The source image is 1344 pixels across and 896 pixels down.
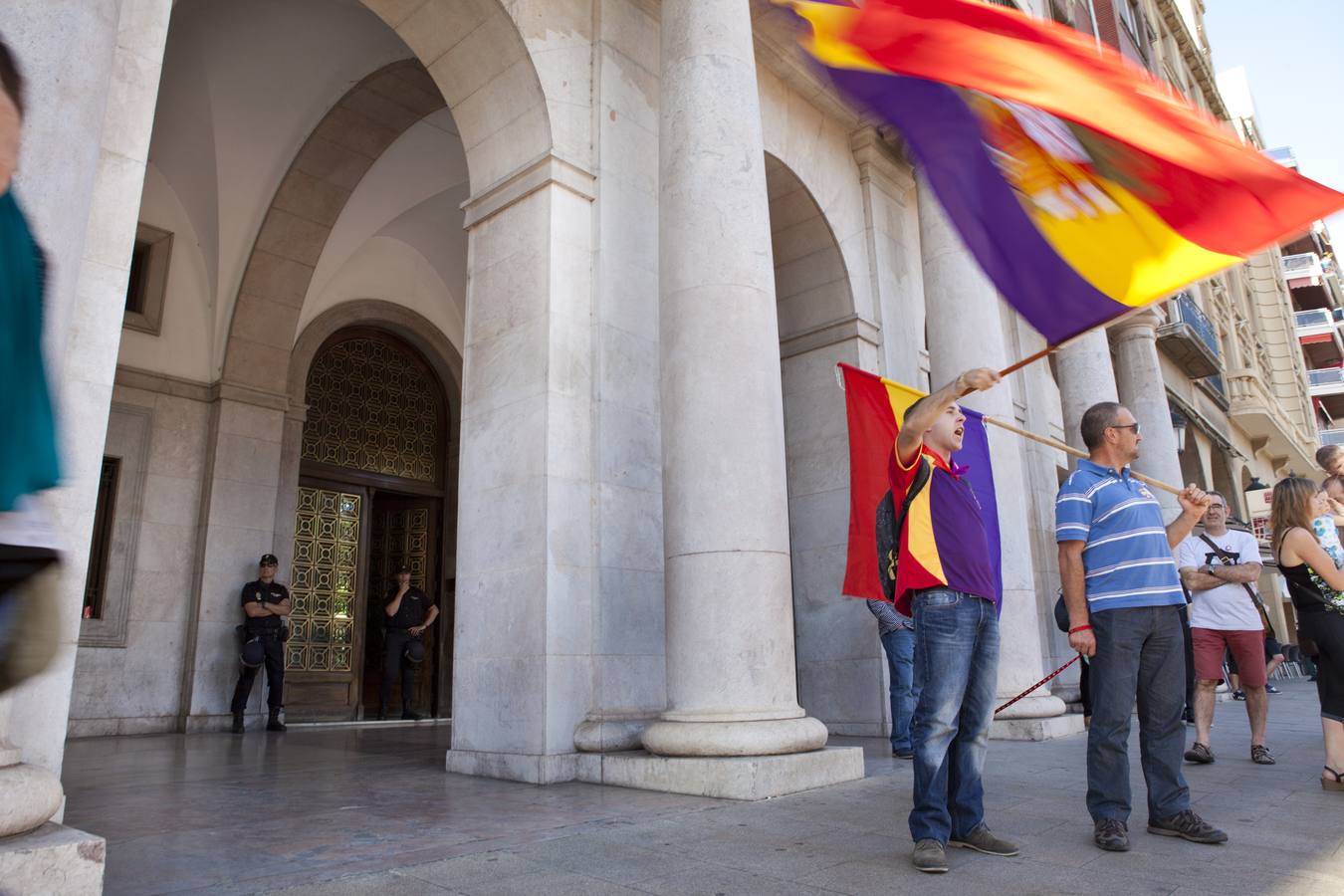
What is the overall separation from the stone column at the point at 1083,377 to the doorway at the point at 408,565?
32.6 feet

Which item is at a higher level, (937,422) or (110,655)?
(937,422)

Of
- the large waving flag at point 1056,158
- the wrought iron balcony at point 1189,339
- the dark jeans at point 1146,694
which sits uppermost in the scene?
the wrought iron balcony at point 1189,339

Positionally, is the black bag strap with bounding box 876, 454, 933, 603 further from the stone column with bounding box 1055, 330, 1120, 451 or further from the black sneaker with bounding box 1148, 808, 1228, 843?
the stone column with bounding box 1055, 330, 1120, 451

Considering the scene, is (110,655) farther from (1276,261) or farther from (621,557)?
(1276,261)

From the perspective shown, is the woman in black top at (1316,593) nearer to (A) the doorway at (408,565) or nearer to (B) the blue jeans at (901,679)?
(B) the blue jeans at (901,679)

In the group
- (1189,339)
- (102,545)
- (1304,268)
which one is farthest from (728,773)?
(1304,268)

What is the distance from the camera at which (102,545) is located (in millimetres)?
10328

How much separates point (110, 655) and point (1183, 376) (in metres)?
23.2

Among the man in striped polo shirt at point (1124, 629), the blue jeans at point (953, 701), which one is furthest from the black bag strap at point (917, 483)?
the man in striped polo shirt at point (1124, 629)

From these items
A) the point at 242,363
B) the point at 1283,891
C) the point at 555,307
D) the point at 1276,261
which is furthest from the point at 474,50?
the point at 1276,261

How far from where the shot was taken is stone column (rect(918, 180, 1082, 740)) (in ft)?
28.9

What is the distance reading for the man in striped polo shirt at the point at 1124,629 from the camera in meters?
4.01

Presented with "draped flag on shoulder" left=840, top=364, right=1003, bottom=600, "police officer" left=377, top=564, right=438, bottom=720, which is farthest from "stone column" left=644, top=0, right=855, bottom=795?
"police officer" left=377, top=564, right=438, bottom=720

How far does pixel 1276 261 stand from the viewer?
4091cm
